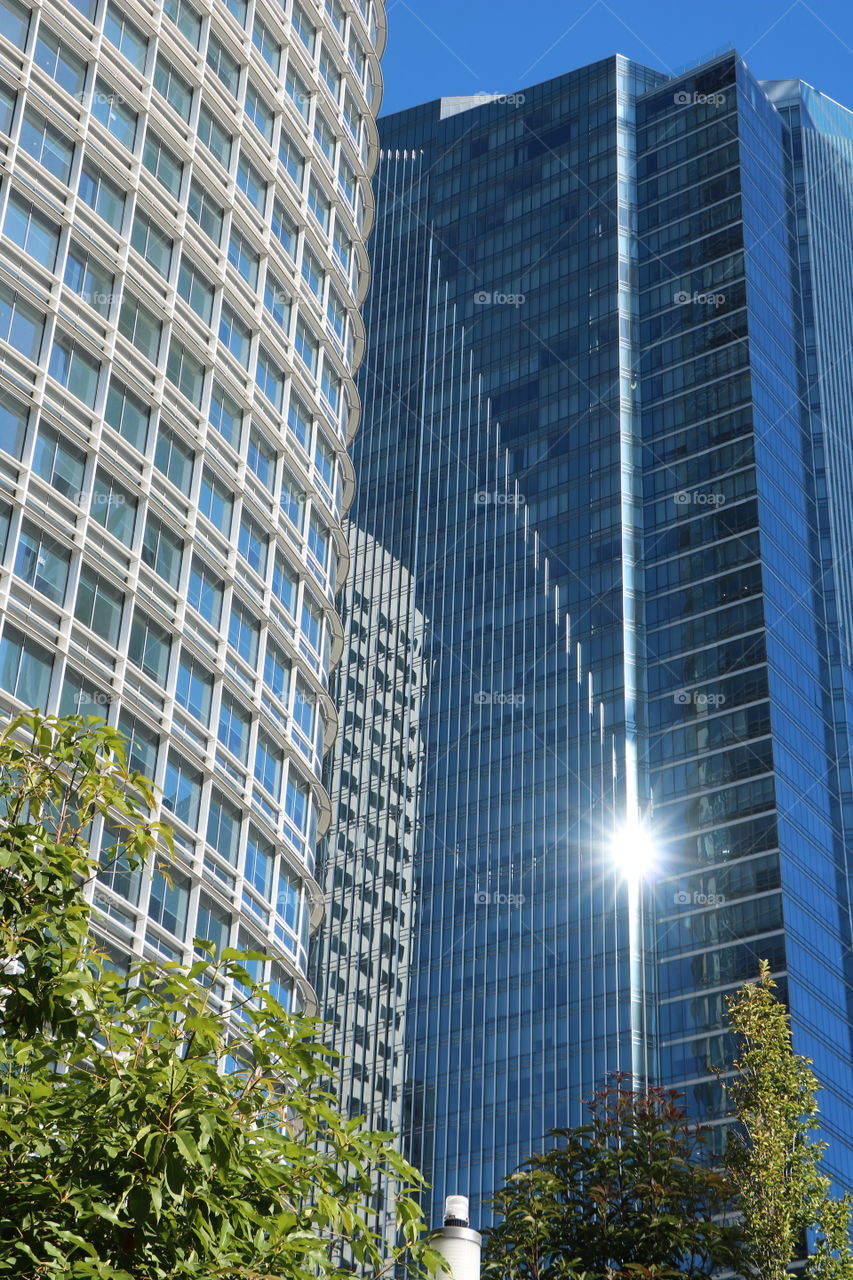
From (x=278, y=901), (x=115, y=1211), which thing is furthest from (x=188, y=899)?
(x=115, y=1211)

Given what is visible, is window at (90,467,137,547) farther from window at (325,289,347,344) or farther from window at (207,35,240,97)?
window at (325,289,347,344)

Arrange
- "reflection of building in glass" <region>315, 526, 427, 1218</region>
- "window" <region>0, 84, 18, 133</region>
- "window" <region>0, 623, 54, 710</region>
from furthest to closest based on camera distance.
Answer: "reflection of building in glass" <region>315, 526, 427, 1218</region> < "window" <region>0, 84, 18, 133</region> < "window" <region>0, 623, 54, 710</region>

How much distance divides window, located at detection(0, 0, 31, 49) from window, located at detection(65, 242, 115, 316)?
4530mm

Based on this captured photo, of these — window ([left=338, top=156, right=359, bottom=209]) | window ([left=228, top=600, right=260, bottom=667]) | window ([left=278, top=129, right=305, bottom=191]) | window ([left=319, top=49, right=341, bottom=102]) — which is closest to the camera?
window ([left=228, top=600, right=260, bottom=667])

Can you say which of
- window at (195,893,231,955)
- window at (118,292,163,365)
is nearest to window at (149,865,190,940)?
window at (195,893,231,955)

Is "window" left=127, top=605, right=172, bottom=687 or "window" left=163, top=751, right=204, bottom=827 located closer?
"window" left=127, top=605, right=172, bottom=687

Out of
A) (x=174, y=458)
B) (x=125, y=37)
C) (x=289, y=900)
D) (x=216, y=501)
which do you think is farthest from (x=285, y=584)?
(x=125, y=37)

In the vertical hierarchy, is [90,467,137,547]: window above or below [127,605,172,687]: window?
above

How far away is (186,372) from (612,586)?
99.0 metres

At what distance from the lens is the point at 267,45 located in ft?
169

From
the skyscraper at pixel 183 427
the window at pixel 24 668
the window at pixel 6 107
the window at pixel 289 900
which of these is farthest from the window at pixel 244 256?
the window at pixel 289 900

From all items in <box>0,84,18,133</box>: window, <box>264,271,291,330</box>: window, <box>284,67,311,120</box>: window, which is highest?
<box>284,67,311,120</box>: window

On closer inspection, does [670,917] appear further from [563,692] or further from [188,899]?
[188,899]

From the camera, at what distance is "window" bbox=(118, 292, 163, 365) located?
42062mm
